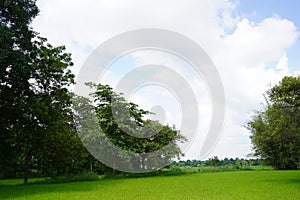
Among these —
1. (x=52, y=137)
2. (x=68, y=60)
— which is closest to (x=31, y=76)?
(x=68, y=60)

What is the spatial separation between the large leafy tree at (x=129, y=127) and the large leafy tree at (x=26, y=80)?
1017cm

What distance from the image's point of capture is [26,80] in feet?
50.0

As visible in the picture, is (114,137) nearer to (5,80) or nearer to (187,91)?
(187,91)

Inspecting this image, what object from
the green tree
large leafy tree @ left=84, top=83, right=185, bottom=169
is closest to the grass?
large leafy tree @ left=84, top=83, right=185, bottom=169

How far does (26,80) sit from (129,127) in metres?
14.0

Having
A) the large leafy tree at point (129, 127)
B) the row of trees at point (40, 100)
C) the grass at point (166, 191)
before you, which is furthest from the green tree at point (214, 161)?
the grass at point (166, 191)

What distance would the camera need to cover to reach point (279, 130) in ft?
56.5

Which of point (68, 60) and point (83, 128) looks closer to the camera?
point (68, 60)

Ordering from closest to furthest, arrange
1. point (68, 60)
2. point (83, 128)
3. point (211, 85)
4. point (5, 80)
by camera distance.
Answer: point (5, 80) → point (68, 60) → point (211, 85) → point (83, 128)

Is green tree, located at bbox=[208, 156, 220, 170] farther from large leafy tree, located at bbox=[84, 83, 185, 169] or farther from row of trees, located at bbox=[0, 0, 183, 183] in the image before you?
row of trees, located at bbox=[0, 0, 183, 183]

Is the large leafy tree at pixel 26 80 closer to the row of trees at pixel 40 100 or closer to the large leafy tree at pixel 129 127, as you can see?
the row of trees at pixel 40 100

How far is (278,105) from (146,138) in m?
15.1

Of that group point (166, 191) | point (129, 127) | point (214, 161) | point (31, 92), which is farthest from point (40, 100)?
point (214, 161)

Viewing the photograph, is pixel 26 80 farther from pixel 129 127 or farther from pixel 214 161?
pixel 214 161
